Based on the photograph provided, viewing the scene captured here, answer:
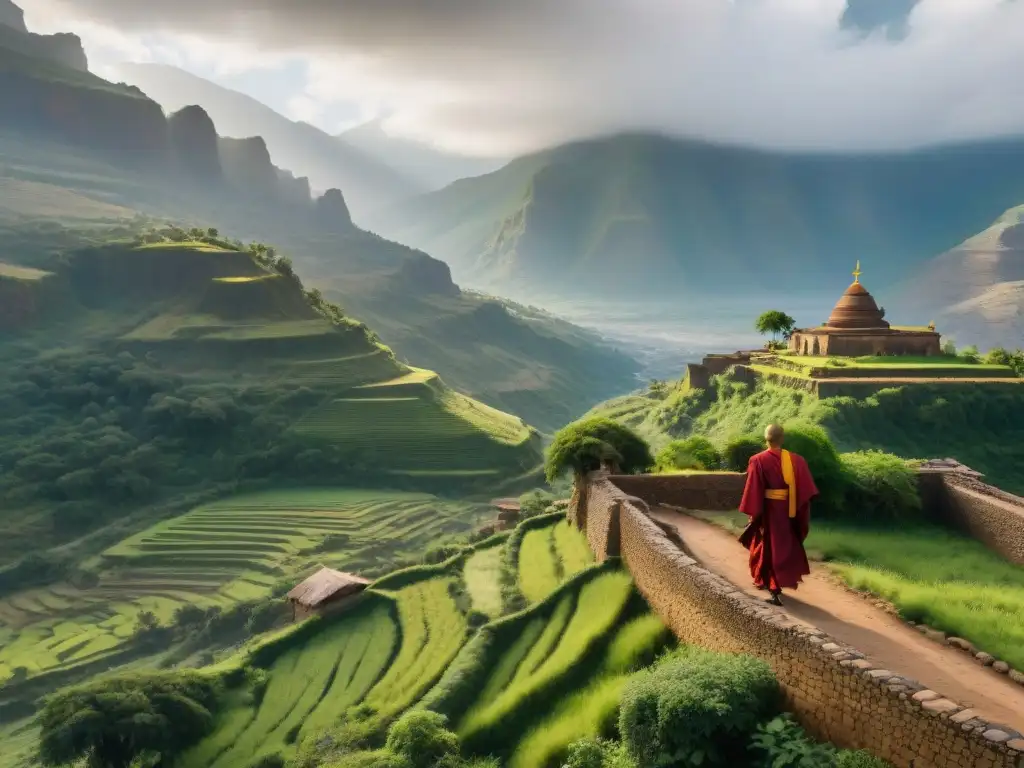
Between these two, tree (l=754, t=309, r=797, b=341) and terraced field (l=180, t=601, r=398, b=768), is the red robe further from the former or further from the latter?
tree (l=754, t=309, r=797, b=341)

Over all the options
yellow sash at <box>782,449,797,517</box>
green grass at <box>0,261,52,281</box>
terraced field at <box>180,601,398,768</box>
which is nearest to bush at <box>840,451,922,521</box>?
yellow sash at <box>782,449,797,517</box>

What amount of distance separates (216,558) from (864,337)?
45.9 metres

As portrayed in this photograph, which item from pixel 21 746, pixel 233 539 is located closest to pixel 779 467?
pixel 21 746

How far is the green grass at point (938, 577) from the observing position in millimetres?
9891

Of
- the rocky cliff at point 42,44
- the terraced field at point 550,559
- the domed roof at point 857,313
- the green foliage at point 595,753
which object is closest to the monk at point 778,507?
the green foliage at point 595,753

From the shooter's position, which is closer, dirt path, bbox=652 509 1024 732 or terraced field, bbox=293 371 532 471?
dirt path, bbox=652 509 1024 732

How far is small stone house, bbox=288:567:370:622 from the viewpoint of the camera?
80.5 ft

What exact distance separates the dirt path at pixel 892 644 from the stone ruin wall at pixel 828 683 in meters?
0.70

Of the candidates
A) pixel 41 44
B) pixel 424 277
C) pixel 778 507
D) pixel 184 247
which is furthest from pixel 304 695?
pixel 41 44

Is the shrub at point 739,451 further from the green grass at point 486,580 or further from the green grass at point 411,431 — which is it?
the green grass at point 411,431

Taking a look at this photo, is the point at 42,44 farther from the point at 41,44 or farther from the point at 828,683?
the point at 828,683

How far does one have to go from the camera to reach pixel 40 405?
72000mm

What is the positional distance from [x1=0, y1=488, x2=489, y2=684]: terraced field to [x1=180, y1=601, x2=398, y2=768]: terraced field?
22822 millimetres

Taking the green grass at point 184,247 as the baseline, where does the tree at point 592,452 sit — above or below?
below
